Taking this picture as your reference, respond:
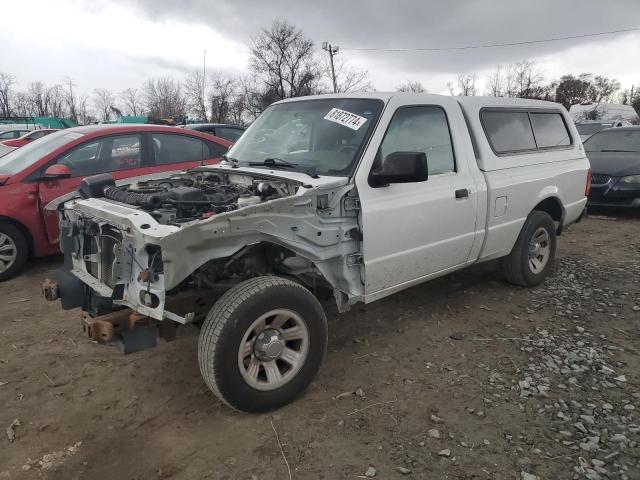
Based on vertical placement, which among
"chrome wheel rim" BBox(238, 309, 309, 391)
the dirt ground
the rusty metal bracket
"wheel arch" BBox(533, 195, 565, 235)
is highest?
"wheel arch" BBox(533, 195, 565, 235)

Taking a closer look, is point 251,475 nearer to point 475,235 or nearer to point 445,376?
point 445,376

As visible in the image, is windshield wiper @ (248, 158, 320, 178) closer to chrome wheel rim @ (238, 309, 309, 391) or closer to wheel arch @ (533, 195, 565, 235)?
chrome wheel rim @ (238, 309, 309, 391)

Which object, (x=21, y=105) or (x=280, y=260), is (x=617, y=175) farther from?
(x=21, y=105)

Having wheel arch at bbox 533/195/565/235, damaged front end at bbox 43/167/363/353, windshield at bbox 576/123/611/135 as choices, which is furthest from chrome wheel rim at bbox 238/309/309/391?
windshield at bbox 576/123/611/135

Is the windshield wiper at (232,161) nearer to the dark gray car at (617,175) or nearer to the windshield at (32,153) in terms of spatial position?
the windshield at (32,153)

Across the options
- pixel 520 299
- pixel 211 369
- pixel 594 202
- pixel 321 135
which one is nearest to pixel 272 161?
pixel 321 135

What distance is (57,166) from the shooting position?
5246 mm

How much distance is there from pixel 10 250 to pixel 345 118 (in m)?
4.20

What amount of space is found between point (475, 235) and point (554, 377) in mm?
1335

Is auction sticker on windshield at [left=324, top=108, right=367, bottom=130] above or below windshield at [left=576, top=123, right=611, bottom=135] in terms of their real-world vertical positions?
below

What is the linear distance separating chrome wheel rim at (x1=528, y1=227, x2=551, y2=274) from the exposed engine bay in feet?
10.1

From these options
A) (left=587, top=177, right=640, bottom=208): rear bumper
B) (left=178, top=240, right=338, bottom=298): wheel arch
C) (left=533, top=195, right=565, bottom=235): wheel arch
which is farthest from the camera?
(left=587, top=177, right=640, bottom=208): rear bumper

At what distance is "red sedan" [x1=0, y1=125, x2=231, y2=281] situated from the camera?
5320 mm

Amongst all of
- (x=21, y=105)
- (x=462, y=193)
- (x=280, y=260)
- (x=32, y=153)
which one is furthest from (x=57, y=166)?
(x=21, y=105)
